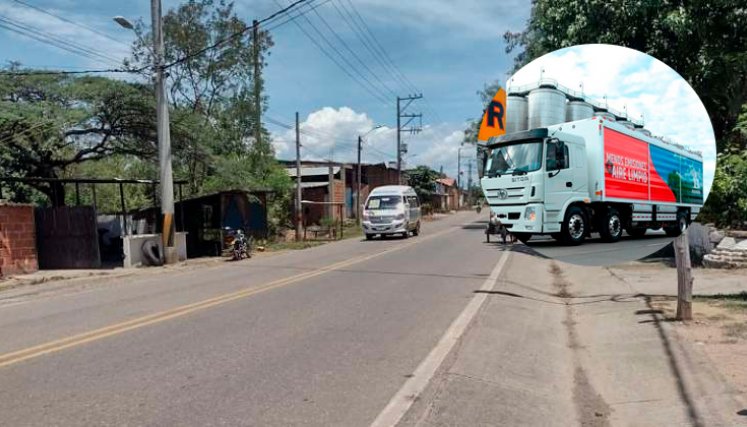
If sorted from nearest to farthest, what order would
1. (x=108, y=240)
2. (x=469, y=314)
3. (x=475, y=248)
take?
(x=469, y=314) < (x=475, y=248) < (x=108, y=240)

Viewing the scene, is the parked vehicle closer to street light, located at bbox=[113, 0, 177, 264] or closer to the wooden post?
street light, located at bbox=[113, 0, 177, 264]

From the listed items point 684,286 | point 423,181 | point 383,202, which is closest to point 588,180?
point 684,286

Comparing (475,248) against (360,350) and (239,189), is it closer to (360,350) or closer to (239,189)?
(239,189)

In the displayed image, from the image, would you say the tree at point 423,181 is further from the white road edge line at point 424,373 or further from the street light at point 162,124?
the white road edge line at point 424,373

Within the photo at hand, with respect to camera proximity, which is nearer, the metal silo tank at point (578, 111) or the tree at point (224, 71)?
the metal silo tank at point (578, 111)

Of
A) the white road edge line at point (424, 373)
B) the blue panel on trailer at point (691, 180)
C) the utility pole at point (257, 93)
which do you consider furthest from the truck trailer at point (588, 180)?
the utility pole at point (257, 93)

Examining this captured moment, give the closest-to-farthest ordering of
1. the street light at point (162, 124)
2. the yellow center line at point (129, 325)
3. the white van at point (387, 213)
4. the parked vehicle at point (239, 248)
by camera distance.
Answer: the yellow center line at point (129, 325) → the street light at point (162, 124) → the parked vehicle at point (239, 248) → the white van at point (387, 213)

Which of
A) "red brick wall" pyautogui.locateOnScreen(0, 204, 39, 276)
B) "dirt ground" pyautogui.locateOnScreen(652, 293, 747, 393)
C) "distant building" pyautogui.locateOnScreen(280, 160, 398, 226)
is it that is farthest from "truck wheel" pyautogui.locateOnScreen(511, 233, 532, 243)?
"distant building" pyautogui.locateOnScreen(280, 160, 398, 226)

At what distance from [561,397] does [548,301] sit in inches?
214

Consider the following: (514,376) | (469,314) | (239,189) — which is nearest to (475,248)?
(239,189)

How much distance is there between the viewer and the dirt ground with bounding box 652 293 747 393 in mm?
5578

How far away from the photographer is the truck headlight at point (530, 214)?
1.76m

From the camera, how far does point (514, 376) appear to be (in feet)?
19.2

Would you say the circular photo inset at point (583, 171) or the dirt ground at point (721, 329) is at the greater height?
the circular photo inset at point (583, 171)
